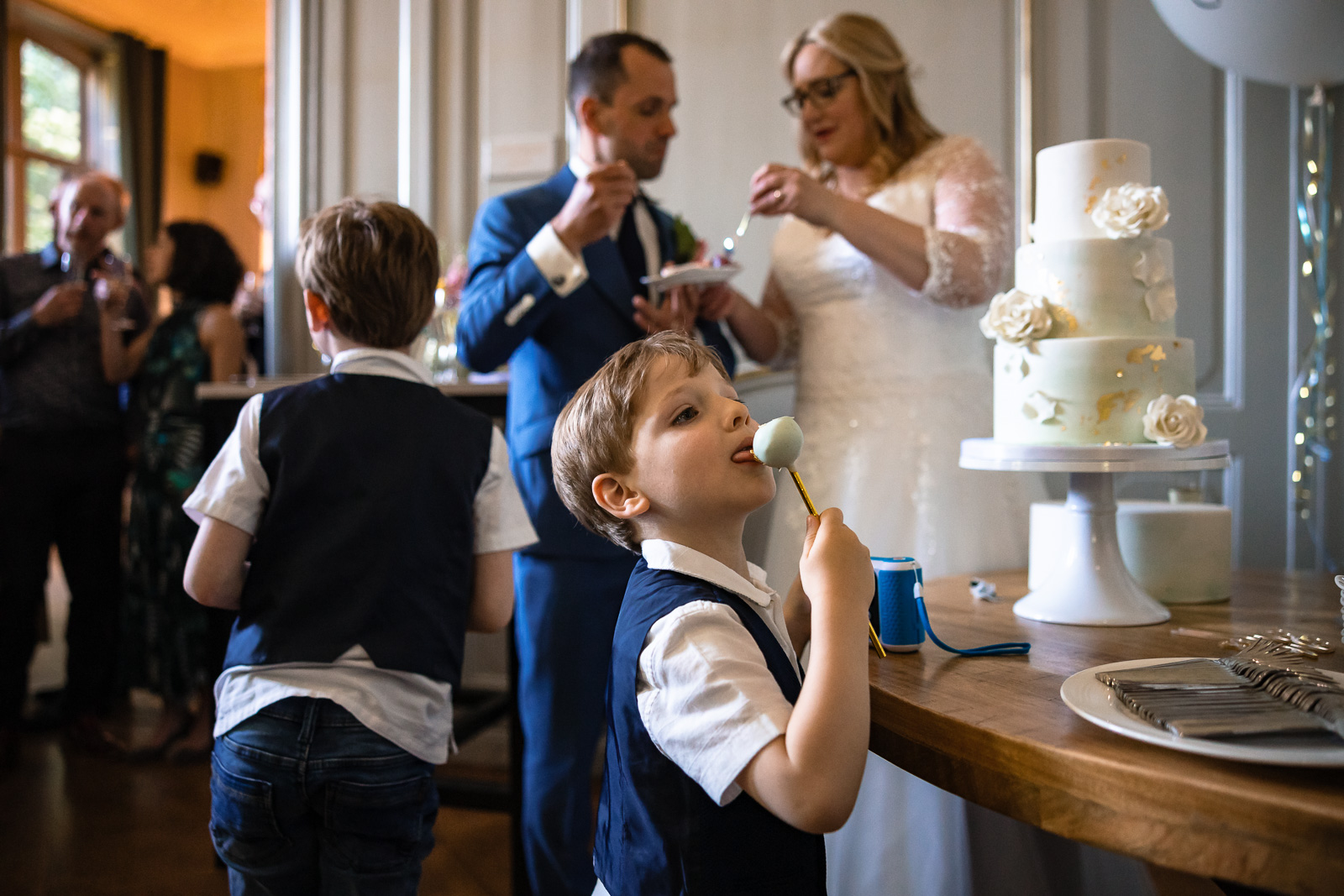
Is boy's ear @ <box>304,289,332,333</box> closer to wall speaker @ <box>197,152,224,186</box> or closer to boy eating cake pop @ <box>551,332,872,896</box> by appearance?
boy eating cake pop @ <box>551,332,872,896</box>

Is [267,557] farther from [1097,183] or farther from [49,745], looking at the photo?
[49,745]

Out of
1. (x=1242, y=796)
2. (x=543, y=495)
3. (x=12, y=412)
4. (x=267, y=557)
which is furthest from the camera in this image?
(x=12, y=412)

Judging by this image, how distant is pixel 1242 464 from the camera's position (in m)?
2.68

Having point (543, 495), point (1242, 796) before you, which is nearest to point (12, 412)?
point (543, 495)

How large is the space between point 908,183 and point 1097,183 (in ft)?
2.22

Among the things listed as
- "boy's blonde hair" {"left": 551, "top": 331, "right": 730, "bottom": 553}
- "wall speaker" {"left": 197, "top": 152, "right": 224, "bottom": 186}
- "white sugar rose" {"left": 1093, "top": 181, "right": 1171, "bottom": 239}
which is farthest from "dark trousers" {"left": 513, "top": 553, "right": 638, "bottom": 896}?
"wall speaker" {"left": 197, "top": 152, "right": 224, "bottom": 186}

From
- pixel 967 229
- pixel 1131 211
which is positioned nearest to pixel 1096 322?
pixel 1131 211

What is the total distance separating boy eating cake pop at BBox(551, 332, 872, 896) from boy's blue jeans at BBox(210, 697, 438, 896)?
367mm

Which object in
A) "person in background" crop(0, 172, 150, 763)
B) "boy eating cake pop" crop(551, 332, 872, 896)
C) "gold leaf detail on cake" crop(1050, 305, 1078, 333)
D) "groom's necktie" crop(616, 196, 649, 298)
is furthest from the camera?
"person in background" crop(0, 172, 150, 763)

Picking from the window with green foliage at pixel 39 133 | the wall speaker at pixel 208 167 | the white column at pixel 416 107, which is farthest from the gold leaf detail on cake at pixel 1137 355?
the wall speaker at pixel 208 167

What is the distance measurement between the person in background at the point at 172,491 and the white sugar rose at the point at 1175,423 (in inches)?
98.9

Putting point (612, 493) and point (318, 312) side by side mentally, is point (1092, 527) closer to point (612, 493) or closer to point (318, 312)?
point (612, 493)

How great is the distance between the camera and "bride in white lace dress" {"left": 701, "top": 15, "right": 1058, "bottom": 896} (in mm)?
1823

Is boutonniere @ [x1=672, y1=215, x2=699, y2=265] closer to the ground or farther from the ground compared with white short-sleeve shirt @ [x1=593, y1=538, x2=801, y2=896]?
farther from the ground
